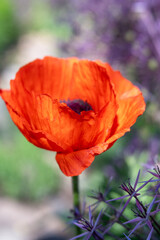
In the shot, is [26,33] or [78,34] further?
[26,33]

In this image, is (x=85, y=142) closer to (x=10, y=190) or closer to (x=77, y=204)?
(x=77, y=204)

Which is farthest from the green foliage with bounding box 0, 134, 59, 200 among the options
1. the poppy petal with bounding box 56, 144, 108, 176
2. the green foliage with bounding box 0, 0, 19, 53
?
the green foliage with bounding box 0, 0, 19, 53

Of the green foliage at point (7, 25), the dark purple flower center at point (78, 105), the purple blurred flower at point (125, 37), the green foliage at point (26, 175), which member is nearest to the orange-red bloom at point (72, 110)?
the dark purple flower center at point (78, 105)

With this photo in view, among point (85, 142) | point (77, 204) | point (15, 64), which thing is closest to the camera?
point (85, 142)

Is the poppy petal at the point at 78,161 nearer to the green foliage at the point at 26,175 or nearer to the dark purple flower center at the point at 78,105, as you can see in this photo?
the dark purple flower center at the point at 78,105

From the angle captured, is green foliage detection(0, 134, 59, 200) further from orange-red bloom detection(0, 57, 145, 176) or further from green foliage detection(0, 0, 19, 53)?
green foliage detection(0, 0, 19, 53)

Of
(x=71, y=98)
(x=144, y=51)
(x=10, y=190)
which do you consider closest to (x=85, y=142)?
(x=71, y=98)

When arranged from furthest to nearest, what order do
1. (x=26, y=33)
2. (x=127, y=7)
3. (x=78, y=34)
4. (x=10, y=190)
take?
(x=26, y=33) < (x=10, y=190) < (x=78, y=34) < (x=127, y=7)

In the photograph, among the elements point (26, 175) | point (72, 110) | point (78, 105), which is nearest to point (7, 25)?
point (26, 175)

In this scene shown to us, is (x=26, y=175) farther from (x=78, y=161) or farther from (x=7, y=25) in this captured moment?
(x=7, y=25)
